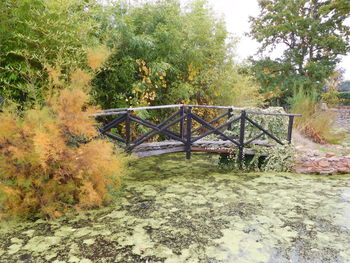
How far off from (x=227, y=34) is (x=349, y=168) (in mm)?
4771

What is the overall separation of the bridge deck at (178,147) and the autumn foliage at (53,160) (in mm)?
1321

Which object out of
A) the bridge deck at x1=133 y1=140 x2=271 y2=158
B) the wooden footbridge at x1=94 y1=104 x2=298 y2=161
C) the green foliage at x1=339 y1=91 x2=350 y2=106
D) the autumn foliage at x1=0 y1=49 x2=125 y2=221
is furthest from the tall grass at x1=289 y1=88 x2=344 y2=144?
the green foliage at x1=339 y1=91 x2=350 y2=106

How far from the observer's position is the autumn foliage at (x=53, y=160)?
315 cm

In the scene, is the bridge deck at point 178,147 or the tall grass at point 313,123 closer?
the bridge deck at point 178,147

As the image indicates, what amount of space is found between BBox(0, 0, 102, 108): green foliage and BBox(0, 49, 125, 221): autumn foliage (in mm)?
1011

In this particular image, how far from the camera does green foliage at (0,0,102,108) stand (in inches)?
165

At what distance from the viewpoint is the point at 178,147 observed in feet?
17.2

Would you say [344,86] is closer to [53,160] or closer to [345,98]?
[345,98]

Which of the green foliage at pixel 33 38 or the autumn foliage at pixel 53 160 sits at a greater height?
the green foliage at pixel 33 38

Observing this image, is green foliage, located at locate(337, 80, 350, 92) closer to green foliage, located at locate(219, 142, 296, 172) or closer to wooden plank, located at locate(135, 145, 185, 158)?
green foliage, located at locate(219, 142, 296, 172)

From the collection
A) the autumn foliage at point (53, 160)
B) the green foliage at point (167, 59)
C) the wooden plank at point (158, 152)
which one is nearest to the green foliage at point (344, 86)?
the green foliage at point (167, 59)

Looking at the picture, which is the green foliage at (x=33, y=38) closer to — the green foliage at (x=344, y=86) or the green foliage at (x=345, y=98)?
the green foliage at (x=345, y=98)

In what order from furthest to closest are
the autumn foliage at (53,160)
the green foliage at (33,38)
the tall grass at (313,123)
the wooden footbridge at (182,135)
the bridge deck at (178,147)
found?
the tall grass at (313,123) < the bridge deck at (178,147) < the wooden footbridge at (182,135) < the green foliage at (33,38) < the autumn foliage at (53,160)

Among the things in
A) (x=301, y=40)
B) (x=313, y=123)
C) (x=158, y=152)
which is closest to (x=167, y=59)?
(x=158, y=152)
